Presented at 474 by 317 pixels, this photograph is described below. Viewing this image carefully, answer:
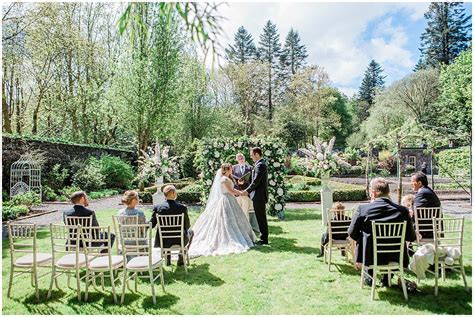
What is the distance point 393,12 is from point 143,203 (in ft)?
38.4

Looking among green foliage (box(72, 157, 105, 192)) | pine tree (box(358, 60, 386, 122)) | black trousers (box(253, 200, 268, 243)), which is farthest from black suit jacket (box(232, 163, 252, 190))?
pine tree (box(358, 60, 386, 122))

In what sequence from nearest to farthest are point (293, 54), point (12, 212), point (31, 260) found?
1. point (31, 260)
2. point (12, 212)
3. point (293, 54)

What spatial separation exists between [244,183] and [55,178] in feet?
39.1

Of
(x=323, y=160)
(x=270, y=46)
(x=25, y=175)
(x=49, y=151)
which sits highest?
(x=270, y=46)

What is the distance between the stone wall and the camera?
14.8m

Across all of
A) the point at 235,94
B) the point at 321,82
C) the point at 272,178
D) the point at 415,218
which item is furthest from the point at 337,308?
the point at 321,82

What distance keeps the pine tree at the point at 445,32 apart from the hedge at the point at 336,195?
2656 centimetres

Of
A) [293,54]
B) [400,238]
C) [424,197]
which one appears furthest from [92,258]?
[293,54]

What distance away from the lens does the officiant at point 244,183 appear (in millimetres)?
8664

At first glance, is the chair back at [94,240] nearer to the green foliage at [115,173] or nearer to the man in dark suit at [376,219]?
the man in dark suit at [376,219]

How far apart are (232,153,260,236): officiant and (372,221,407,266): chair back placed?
4.23m

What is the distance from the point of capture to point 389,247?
474 cm

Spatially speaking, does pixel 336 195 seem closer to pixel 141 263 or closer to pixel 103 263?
pixel 141 263

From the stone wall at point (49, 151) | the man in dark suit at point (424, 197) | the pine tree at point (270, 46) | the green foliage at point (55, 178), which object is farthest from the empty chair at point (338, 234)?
the pine tree at point (270, 46)
